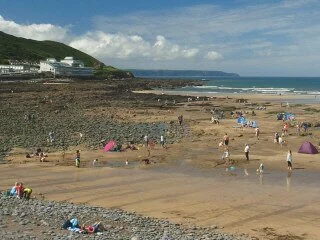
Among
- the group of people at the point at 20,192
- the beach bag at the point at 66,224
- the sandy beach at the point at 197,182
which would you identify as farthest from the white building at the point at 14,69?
the beach bag at the point at 66,224

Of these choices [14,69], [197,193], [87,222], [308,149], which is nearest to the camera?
[87,222]

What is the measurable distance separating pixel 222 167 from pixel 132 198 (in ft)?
29.8

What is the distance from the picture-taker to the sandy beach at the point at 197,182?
59.7 ft

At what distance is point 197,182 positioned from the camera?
24.3 metres

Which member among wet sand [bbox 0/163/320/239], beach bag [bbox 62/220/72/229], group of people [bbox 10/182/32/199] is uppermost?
beach bag [bbox 62/220/72/229]

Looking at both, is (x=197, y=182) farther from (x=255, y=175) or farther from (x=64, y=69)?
(x=64, y=69)

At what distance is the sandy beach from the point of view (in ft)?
59.7

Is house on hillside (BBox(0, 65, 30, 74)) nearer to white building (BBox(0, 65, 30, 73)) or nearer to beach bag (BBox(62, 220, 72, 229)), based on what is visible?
white building (BBox(0, 65, 30, 73))

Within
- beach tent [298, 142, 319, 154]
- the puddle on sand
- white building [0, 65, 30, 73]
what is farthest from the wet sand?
white building [0, 65, 30, 73]

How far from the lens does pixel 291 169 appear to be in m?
27.5

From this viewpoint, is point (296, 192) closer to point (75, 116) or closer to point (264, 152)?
point (264, 152)

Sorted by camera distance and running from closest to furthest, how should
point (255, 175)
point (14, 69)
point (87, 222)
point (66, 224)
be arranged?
point (66, 224) < point (87, 222) < point (255, 175) < point (14, 69)

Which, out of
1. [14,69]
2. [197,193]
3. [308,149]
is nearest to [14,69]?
[14,69]

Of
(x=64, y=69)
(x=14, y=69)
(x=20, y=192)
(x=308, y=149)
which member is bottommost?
(x=20, y=192)
